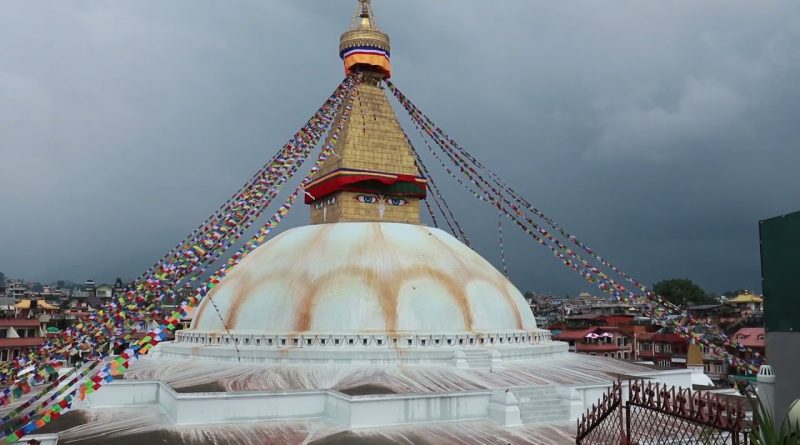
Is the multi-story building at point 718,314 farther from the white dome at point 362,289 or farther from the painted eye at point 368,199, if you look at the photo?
the painted eye at point 368,199

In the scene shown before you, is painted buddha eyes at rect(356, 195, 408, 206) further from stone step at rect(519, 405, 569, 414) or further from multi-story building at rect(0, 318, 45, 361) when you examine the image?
multi-story building at rect(0, 318, 45, 361)

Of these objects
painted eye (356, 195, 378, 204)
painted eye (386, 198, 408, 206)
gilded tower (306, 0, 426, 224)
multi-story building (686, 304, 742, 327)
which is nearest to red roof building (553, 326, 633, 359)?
multi-story building (686, 304, 742, 327)

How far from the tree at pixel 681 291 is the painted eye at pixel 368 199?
46443 mm

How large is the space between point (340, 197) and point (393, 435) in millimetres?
7387

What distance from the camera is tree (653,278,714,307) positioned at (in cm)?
5600

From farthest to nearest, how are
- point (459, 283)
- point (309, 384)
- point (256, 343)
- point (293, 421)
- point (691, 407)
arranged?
point (459, 283) < point (256, 343) < point (309, 384) < point (293, 421) < point (691, 407)

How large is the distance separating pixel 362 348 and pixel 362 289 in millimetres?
1317

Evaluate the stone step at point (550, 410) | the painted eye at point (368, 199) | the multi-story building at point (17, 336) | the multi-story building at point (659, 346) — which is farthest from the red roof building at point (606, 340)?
the multi-story building at point (17, 336)

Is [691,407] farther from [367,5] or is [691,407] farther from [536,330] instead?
[367,5]

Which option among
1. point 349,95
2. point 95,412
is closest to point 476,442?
point 95,412

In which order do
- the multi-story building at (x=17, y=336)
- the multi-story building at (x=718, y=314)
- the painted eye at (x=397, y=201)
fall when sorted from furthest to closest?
the multi-story building at (x=718, y=314) → the multi-story building at (x=17, y=336) → the painted eye at (x=397, y=201)

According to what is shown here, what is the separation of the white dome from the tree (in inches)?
1826

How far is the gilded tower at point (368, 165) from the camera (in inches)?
625

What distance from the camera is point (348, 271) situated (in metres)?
13.3
